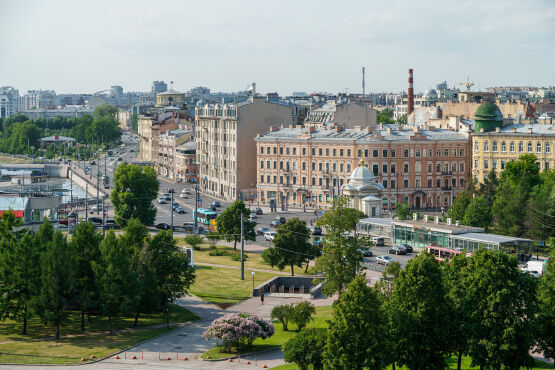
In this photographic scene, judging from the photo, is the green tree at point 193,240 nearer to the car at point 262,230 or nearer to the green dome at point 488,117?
the car at point 262,230

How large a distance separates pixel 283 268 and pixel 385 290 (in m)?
22.0

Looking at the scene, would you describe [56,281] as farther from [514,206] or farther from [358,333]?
[514,206]

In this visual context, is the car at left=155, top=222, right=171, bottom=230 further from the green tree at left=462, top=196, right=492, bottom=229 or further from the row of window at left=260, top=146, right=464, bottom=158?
the green tree at left=462, top=196, right=492, bottom=229

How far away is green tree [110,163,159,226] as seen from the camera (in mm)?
95250

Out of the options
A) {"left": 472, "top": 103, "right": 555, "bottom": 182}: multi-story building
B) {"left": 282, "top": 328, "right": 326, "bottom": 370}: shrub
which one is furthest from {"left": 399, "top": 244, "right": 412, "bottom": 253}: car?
{"left": 282, "top": 328, "right": 326, "bottom": 370}: shrub

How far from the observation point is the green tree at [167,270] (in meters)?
59.4

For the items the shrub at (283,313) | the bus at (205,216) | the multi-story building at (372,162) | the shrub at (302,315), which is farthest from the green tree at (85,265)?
the multi-story building at (372,162)

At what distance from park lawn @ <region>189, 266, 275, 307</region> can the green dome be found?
47488mm

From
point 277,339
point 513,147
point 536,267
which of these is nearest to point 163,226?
point 536,267

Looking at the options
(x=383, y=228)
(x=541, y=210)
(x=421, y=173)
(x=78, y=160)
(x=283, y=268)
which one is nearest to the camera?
(x=283, y=268)

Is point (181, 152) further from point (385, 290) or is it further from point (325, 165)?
point (385, 290)

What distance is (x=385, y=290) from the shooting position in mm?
50625

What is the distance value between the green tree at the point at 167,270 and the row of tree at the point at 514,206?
1300 inches

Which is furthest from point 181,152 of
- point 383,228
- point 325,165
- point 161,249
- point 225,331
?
point 225,331
